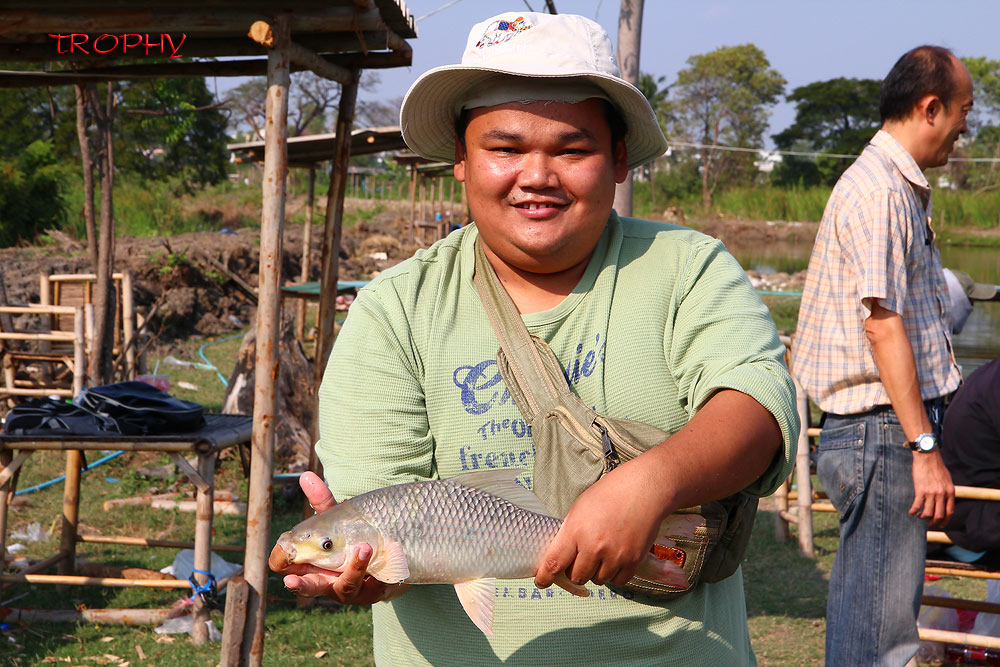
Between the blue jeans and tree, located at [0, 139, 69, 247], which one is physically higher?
tree, located at [0, 139, 69, 247]

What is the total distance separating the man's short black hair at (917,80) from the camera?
122 inches

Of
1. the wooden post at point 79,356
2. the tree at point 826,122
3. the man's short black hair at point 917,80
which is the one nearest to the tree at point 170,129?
the wooden post at point 79,356

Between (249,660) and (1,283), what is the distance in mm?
6547

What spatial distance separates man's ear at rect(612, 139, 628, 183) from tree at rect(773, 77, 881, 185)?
50.1 meters

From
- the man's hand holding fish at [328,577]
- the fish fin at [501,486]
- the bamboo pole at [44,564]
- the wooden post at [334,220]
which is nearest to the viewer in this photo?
the man's hand holding fish at [328,577]

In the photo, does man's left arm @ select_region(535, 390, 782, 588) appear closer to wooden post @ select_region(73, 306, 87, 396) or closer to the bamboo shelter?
the bamboo shelter

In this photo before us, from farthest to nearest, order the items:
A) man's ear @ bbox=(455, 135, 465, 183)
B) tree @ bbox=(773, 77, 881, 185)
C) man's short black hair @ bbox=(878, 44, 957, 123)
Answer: tree @ bbox=(773, 77, 881, 185)
man's short black hair @ bbox=(878, 44, 957, 123)
man's ear @ bbox=(455, 135, 465, 183)

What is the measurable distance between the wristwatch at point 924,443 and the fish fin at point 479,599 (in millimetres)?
1895

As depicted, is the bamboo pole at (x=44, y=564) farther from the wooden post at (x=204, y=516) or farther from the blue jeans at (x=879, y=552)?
the blue jeans at (x=879, y=552)

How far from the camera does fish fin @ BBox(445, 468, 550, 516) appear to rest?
1526 millimetres

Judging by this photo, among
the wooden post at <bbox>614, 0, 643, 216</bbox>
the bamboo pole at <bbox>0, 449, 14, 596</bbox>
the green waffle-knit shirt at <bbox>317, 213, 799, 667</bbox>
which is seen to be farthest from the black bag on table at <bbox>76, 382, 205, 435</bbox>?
the green waffle-knit shirt at <bbox>317, 213, 799, 667</bbox>

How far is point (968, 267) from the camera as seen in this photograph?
26.4m

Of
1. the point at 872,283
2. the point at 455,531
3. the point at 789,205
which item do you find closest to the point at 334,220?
the point at 872,283

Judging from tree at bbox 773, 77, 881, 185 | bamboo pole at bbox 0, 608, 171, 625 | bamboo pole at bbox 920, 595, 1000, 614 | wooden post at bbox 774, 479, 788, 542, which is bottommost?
bamboo pole at bbox 0, 608, 171, 625
